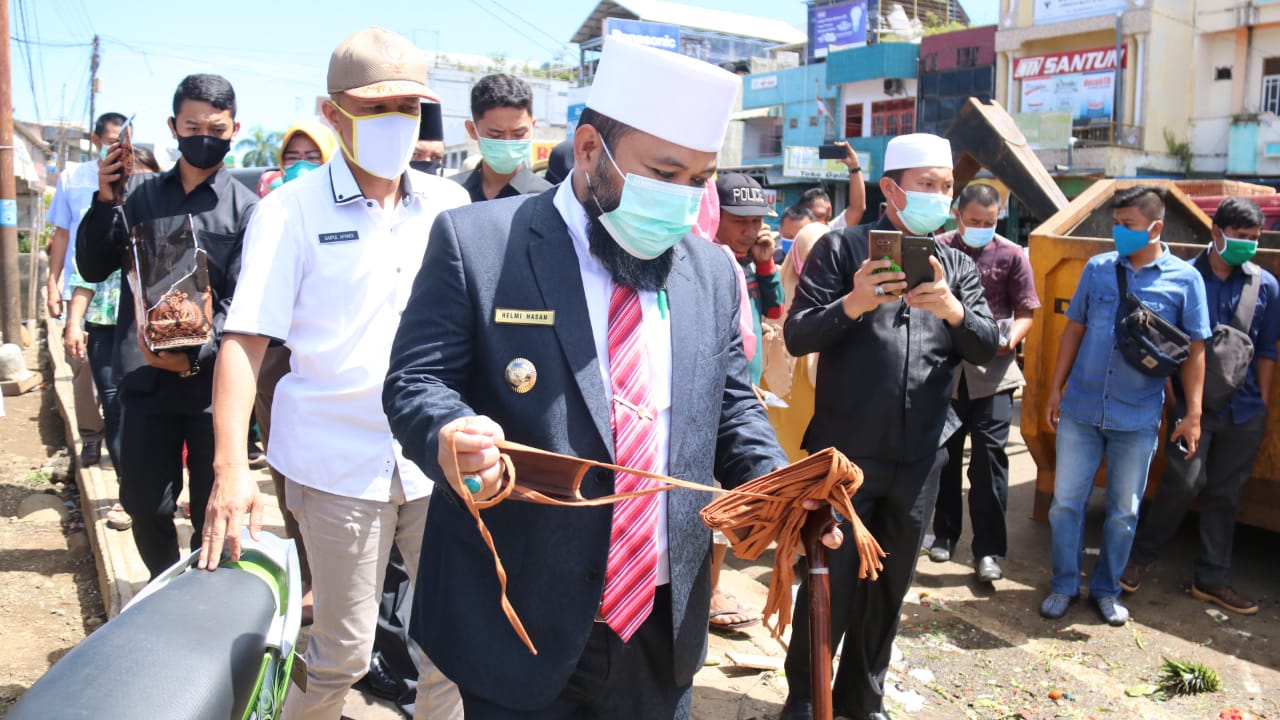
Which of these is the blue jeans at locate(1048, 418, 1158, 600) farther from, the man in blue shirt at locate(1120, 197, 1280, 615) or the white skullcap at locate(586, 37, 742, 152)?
the white skullcap at locate(586, 37, 742, 152)

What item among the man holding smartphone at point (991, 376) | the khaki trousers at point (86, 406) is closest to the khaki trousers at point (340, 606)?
the man holding smartphone at point (991, 376)

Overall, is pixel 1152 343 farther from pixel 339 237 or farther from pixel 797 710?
pixel 339 237

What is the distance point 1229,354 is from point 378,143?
4.37 m

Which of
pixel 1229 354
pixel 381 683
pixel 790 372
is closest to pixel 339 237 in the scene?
pixel 381 683

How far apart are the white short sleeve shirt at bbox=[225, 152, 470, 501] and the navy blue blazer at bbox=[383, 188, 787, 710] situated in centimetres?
85

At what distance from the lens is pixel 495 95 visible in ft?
15.3

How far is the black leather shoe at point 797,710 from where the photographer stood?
3.76 metres

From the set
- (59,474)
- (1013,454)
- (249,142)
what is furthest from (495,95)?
(249,142)

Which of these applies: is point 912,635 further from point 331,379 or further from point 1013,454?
point 1013,454

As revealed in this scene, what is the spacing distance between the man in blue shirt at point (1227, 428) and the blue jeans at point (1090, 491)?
36 cm

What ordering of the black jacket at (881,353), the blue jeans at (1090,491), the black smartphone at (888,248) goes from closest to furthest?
the black smartphone at (888,248) → the black jacket at (881,353) → the blue jeans at (1090,491)

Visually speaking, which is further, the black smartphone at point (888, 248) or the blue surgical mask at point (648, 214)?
the black smartphone at point (888, 248)

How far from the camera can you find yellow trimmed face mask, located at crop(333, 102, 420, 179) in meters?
3.04

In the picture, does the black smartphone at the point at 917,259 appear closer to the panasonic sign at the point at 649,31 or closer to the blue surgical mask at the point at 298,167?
the blue surgical mask at the point at 298,167
